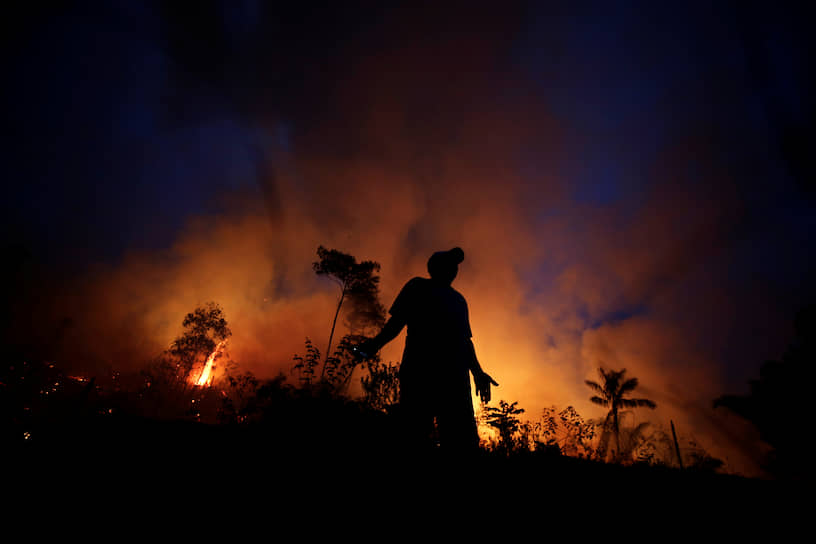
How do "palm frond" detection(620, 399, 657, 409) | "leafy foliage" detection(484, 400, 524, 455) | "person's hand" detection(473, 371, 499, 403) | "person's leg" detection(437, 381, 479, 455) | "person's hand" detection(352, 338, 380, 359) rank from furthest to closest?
1. "palm frond" detection(620, 399, 657, 409)
2. "leafy foliage" detection(484, 400, 524, 455)
3. "person's hand" detection(473, 371, 499, 403)
4. "person's hand" detection(352, 338, 380, 359)
5. "person's leg" detection(437, 381, 479, 455)

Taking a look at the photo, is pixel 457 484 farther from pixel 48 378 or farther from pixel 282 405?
pixel 48 378

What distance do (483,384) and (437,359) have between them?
899mm

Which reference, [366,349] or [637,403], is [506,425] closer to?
[366,349]

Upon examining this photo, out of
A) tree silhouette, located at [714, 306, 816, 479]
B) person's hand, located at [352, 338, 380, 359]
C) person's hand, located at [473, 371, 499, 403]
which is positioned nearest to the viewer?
person's hand, located at [352, 338, 380, 359]

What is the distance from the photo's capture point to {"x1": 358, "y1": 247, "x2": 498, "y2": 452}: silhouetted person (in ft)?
7.98

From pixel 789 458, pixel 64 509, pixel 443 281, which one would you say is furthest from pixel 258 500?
pixel 789 458

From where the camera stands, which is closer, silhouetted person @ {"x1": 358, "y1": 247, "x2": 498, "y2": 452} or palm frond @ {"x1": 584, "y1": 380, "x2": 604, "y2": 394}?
silhouetted person @ {"x1": 358, "y1": 247, "x2": 498, "y2": 452}

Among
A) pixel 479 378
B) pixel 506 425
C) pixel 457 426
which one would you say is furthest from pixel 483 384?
pixel 506 425

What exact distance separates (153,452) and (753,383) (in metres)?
27.4

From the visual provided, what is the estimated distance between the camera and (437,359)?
8.52ft

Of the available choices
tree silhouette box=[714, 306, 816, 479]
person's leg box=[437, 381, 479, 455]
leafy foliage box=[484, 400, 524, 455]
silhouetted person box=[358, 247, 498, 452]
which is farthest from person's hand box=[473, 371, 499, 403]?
tree silhouette box=[714, 306, 816, 479]

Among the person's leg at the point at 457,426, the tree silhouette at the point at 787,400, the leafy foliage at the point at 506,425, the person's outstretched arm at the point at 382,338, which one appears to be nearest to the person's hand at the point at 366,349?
the person's outstretched arm at the point at 382,338

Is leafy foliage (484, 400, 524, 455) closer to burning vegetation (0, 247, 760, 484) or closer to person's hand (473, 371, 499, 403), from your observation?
burning vegetation (0, 247, 760, 484)

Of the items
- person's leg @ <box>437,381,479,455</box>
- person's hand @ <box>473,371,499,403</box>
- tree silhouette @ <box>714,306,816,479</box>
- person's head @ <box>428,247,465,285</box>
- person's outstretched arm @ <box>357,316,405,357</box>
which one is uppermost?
tree silhouette @ <box>714,306,816,479</box>
